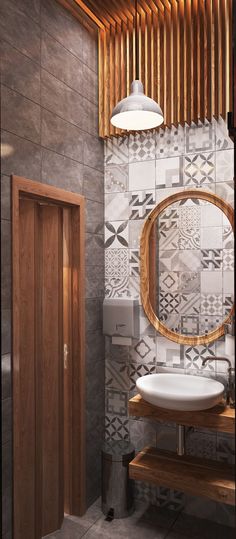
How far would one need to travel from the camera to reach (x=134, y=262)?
2.35m

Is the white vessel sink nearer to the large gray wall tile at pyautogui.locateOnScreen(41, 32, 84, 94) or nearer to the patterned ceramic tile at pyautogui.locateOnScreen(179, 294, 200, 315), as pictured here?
the patterned ceramic tile at pyautogui.locateOnScreen(179, 294, 200, 315)

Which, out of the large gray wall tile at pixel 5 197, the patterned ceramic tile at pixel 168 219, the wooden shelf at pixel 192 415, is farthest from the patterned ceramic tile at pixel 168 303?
the large gray wall tile at pixel 5 197

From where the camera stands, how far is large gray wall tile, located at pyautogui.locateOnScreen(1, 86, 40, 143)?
65.6 inches

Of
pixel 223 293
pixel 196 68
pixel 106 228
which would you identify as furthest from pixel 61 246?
pixel 196 68

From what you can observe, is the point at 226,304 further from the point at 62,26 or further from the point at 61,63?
the point at 62,26

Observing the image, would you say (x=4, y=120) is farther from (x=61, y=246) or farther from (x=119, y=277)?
(x=119, y=277)

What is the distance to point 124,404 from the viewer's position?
2.37 metres

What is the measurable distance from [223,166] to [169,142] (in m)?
0.35

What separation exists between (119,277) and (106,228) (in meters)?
0.30

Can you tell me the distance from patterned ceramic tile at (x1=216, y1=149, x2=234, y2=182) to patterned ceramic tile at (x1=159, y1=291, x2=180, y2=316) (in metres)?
0.65

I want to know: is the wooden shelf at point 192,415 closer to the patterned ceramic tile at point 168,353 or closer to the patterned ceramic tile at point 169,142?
the patterned ceramic tile at point 168,353

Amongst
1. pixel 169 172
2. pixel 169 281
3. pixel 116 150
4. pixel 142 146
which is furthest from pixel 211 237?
pixel 116 150

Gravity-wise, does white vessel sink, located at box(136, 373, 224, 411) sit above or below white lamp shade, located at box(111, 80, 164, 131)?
below

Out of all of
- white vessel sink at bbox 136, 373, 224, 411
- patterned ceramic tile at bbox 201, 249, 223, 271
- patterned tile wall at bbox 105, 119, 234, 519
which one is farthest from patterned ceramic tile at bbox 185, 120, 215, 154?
white vessel sink at bbox 136, 373, 224, 411
